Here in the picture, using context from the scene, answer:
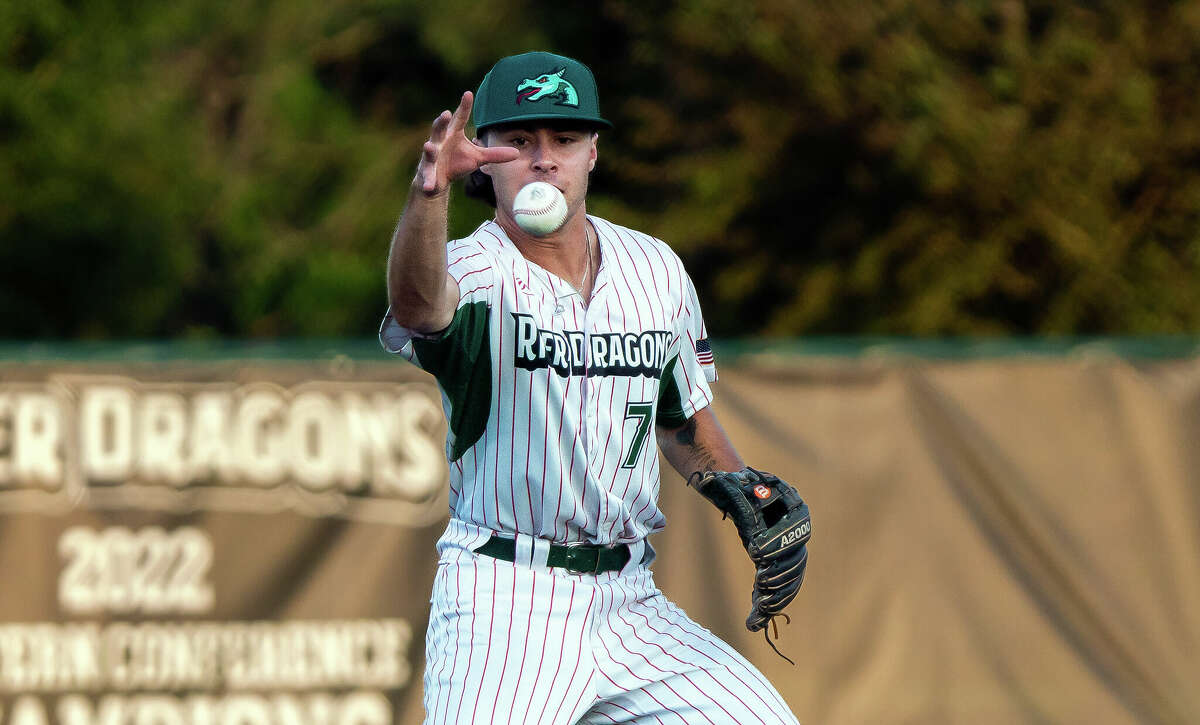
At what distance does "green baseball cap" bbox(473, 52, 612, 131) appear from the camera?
373 cm

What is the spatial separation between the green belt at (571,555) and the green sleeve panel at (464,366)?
24 centimetres

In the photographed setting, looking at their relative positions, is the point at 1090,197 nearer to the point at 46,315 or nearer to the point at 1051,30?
the point at 1051,30

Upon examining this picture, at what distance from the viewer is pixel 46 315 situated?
13992 millimetres

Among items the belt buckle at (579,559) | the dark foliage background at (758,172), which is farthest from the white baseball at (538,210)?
the dark foliage background at (758,172)

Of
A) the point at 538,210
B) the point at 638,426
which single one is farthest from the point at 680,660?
the point at 538,210

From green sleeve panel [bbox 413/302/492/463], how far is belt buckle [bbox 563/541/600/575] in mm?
353

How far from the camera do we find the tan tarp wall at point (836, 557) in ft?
22.4

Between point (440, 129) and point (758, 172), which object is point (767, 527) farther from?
point (758, 172)

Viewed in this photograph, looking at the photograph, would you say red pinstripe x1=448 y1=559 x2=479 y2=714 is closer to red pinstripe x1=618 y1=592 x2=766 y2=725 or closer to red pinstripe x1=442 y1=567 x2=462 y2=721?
red pinstripe x1=442 y1=567 x2=462 y2=721

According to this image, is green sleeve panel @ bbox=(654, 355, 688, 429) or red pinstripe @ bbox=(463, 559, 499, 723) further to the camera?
green sleeve panel @ bbox=(654, 355, 688, 429)

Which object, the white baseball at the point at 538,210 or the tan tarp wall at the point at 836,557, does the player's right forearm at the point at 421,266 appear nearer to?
the white baseball at the point at 538,210

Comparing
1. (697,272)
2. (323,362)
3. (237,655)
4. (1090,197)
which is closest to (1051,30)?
(1090,197)

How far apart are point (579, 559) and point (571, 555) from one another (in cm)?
3

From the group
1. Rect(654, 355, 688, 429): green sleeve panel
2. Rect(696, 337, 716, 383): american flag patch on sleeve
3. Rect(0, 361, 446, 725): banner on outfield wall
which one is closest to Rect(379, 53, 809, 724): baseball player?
Rect(654, 355, 688, 429): green sleeve panel
